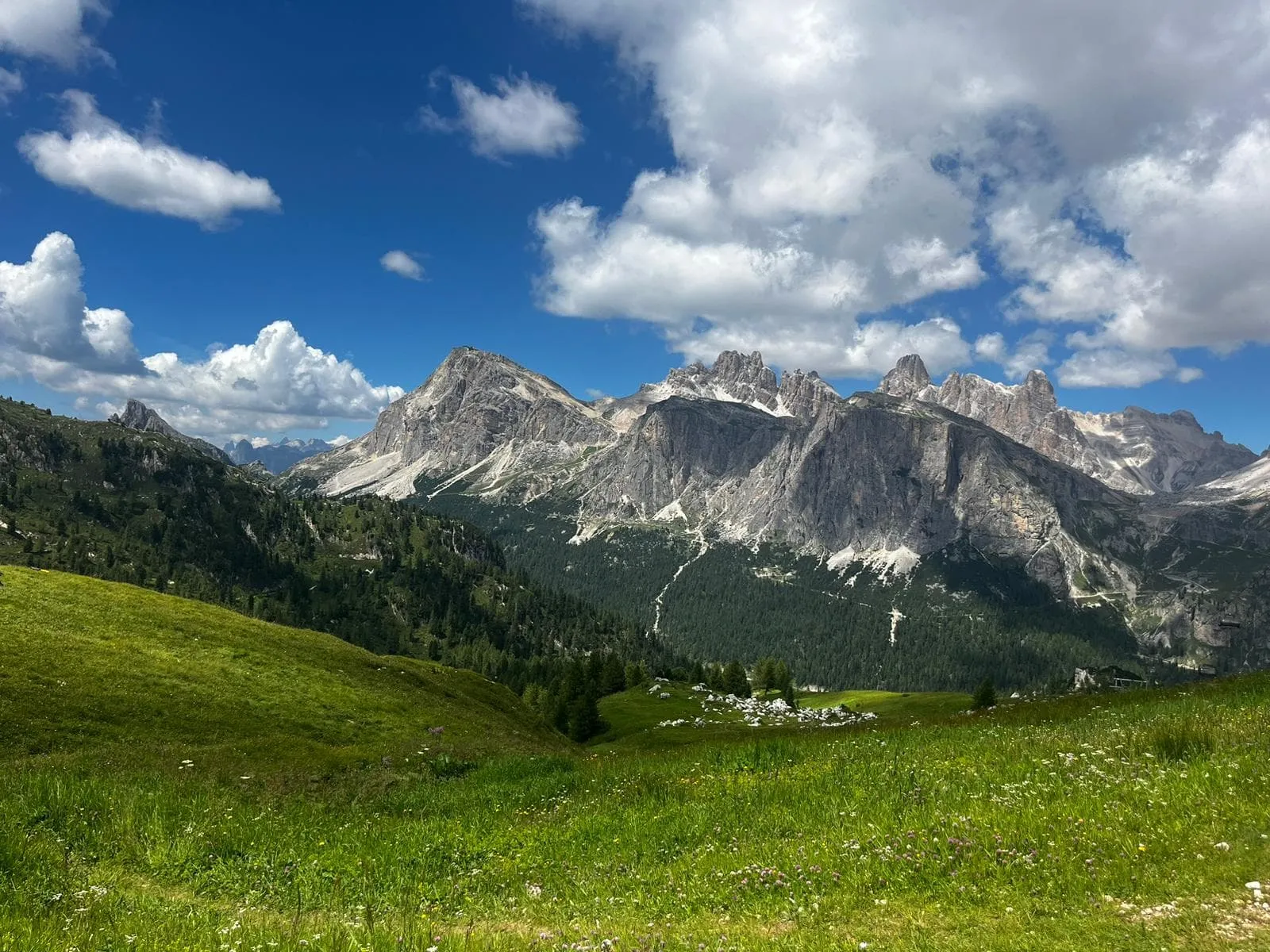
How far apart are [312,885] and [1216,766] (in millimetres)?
17286

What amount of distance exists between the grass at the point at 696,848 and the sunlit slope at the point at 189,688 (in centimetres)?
579

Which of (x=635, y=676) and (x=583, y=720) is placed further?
(x=635, y=676)

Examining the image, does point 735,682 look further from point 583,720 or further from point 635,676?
point 583,720

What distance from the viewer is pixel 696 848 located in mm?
13156

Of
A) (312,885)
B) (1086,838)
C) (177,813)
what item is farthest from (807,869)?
(177,813)

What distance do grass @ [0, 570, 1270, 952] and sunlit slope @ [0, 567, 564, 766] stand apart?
5790mm

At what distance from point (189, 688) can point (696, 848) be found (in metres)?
36.3

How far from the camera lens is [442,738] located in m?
40.4

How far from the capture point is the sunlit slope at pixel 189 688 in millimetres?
30672

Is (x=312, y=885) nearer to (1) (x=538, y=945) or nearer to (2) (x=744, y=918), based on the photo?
(1) (x=538, y=945)

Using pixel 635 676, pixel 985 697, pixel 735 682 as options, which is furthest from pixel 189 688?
pixel 735 682

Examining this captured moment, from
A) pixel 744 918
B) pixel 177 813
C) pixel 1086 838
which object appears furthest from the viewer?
pixel 177 813

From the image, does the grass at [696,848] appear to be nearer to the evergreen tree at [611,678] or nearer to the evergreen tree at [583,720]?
the evergreen tree at [583,720]

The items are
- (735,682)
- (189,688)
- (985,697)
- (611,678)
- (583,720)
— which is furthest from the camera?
(735,682)
